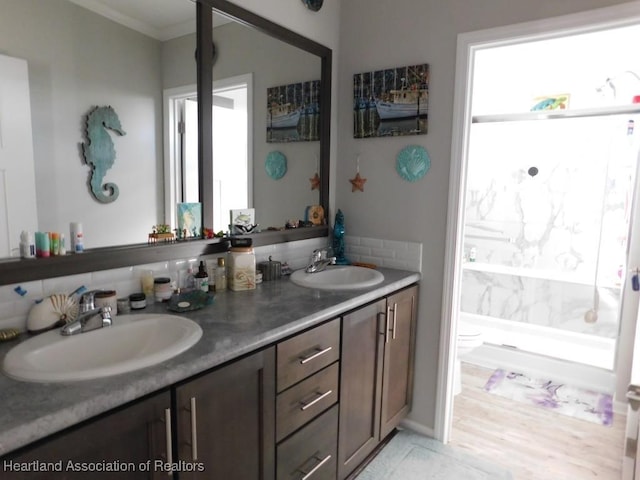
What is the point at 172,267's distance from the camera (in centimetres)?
173

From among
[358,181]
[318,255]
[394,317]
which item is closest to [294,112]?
[358,181]

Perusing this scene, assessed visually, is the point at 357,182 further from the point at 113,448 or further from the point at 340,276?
the point at 113,448

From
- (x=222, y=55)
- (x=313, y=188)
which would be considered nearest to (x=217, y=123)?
(x=222, y=55)

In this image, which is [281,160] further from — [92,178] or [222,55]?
[92,178]

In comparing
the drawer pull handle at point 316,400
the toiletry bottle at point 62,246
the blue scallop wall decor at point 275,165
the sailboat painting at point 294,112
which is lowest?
the drawer pull handle at point 316,400

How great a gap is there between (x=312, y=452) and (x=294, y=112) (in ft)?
5.70

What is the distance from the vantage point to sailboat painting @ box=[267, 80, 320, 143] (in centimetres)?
233

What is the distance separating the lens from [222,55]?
1.92 metres

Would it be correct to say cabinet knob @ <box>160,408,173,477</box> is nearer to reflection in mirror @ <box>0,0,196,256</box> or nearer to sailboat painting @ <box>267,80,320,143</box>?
reflection in mirror @ <box>0,0,196,256</box>

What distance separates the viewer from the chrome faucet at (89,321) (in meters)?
1.21

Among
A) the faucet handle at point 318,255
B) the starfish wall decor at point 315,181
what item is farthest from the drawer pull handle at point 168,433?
the starfish wall decor at point 315,181

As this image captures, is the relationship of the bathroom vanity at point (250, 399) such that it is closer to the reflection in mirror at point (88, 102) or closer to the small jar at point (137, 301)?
the small jar at point (137, 301)

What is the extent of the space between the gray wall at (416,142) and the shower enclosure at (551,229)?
166cm

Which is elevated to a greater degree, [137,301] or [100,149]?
[100,149]
